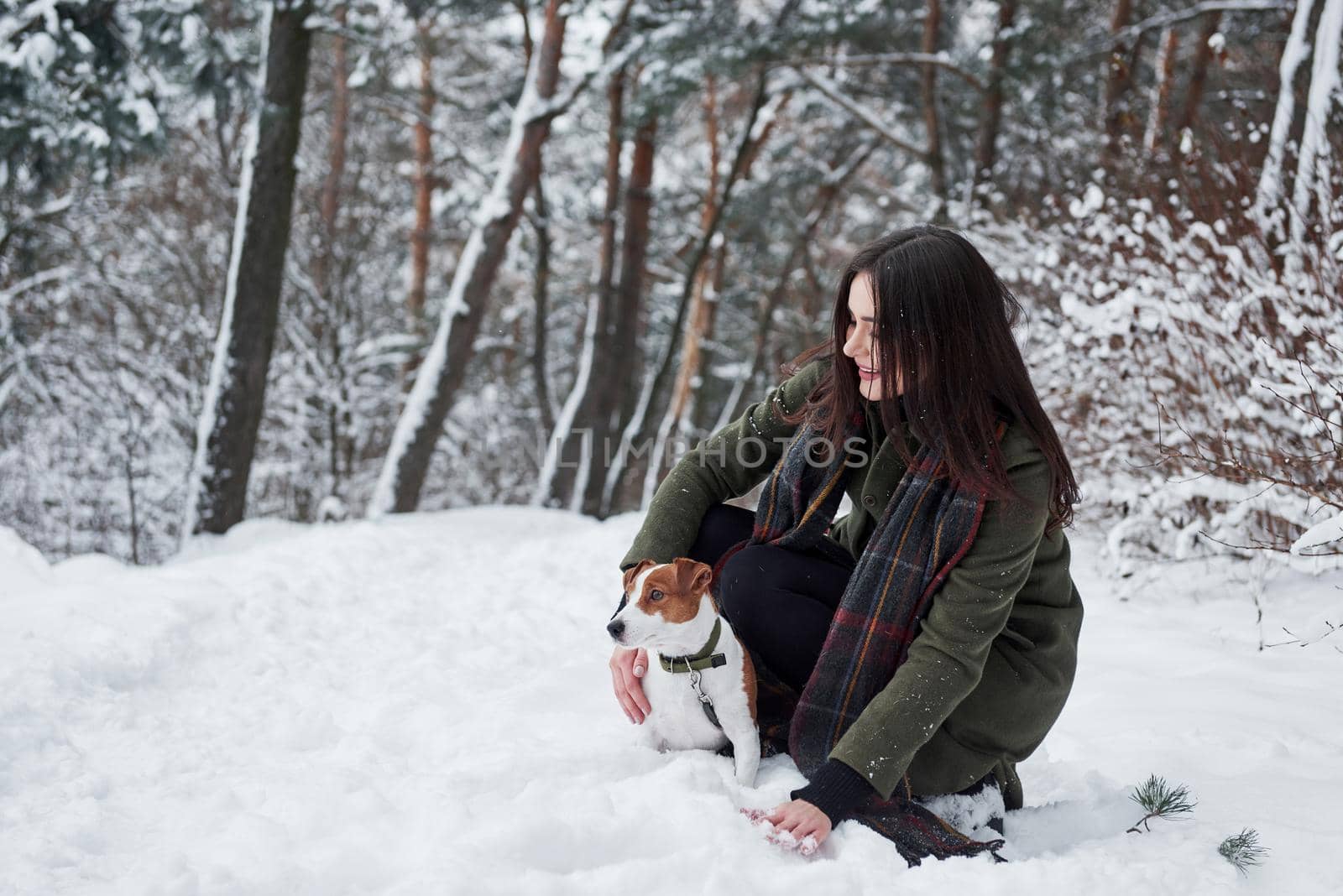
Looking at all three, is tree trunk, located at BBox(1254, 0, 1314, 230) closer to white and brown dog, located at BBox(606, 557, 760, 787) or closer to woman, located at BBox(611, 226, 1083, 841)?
woman, located at BBox(611, 226, 1083, 841)

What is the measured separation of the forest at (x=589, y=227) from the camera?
3998 mm

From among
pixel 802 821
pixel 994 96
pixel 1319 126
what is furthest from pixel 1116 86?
pixel 802 821

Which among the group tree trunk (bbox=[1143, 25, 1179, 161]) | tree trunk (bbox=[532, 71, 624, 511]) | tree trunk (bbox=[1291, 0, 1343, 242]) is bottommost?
tree trunk (bbox=[532, 71, 624, 511])

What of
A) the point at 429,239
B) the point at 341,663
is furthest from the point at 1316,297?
the point at 429,239

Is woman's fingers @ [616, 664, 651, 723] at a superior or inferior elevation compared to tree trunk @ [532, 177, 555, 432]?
inferior

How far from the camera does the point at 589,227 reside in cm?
1472

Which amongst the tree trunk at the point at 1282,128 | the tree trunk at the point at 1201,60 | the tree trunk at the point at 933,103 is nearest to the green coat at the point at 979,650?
the tree trunk at the point at 1282,128

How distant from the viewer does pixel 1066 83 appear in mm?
Result: 9164

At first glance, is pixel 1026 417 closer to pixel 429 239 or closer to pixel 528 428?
pixel 429 239

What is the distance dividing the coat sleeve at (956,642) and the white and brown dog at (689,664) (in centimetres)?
32

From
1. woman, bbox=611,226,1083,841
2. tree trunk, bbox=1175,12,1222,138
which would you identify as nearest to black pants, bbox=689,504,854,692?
woman, bbox=611,226,1083,841

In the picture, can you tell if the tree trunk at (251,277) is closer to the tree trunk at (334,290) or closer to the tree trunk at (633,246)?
the tree trunk at (334,290)

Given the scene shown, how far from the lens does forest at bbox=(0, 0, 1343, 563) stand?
4.00 metres

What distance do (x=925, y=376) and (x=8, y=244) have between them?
10.3 metres
